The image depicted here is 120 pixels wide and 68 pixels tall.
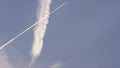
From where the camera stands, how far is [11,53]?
1756 inches

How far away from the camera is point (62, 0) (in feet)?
146

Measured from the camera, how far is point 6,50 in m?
44.7

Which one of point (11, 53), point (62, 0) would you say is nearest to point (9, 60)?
point (11, 53)

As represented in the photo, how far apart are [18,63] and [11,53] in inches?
18.2

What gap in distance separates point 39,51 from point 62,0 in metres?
2.11

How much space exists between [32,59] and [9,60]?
0.92 metres

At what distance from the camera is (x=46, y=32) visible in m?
44.5

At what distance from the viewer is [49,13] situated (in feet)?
146

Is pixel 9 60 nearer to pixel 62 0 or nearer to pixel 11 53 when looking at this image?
pixel 11 53

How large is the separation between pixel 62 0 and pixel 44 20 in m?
1.02

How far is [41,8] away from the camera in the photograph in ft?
146

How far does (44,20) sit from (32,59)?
154 centimetres

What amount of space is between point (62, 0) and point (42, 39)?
1.65 meters

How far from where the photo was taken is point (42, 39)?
44.5 m
